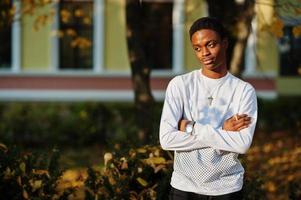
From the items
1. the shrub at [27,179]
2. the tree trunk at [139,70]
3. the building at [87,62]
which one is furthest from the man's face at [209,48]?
the building at [87,62]

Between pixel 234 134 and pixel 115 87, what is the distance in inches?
489

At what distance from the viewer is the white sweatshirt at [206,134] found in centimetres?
299

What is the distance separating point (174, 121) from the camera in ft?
10.1

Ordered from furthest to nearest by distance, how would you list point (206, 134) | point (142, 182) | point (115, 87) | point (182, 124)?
point (115, 87) < point (142, 182) < point (182, 124) < point (206, 134)

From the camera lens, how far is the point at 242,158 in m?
4.46

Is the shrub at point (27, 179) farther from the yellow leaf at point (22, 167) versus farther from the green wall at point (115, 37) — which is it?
the green wall at point (115, 37)

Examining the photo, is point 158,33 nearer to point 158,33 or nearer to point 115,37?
point 158,33

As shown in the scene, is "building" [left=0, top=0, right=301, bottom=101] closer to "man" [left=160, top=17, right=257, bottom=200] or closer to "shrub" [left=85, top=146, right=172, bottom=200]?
"shrub" [left=85, top=146, right=172, bottom=200]

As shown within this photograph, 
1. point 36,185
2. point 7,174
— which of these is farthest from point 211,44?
point 7,174

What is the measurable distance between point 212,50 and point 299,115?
11.2m

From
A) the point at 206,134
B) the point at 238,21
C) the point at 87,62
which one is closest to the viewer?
the point at 206,134

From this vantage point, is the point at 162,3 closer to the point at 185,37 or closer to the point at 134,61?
the point at 185,37

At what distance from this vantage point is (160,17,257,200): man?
9.82ft

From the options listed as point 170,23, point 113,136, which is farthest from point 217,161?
point 170,23
